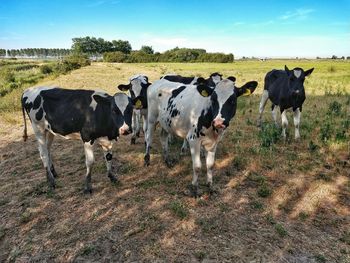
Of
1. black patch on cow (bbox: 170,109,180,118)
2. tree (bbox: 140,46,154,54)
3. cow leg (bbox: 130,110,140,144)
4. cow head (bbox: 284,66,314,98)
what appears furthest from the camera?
tree (bbox: 140,46,154,54)

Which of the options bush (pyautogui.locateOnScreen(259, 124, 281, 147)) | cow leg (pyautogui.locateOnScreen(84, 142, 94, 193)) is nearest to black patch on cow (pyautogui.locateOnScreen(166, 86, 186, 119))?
cow leg (pyautogui.locateOnScreen(84, 142, 94, 193))

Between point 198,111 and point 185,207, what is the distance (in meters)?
1.96

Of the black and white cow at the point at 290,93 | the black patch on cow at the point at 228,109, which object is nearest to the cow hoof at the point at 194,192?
the black patch on cow at the point at 228,109

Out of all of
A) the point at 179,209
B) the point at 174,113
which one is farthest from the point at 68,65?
the point at 179,209

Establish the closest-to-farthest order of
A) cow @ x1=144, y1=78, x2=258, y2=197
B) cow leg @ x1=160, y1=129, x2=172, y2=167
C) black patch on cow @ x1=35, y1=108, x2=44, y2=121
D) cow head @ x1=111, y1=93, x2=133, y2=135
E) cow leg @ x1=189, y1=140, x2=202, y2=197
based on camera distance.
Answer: cow @ x1=144, y1=78, x2=258, y2=197
cow leg @ x1=189, y1=140, x2=202, y2=197
cow head @ x1=111, y1=93, x2=133, y2=135
black patch on cow @ x1=35, y1=108, x2=44, y2=121
cow leg @ x1=160, y1=129, x2=172, y2=167

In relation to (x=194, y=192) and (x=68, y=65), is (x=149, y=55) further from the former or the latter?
(x=194, y=192)

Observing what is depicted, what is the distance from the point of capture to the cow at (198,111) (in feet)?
18.8

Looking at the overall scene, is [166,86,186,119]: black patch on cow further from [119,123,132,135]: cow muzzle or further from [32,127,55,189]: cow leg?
[32,127,55,189]: cow leg

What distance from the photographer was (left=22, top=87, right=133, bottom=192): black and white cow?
6.61m

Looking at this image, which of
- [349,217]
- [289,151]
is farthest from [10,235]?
[289,151]

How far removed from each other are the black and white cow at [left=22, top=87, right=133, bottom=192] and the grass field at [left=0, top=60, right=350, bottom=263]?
0.97 meters

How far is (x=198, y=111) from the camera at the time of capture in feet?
20.9

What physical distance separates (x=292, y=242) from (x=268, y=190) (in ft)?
5.74

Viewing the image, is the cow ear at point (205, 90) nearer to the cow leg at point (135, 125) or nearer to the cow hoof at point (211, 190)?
the cow hoof at point (211, 190)
